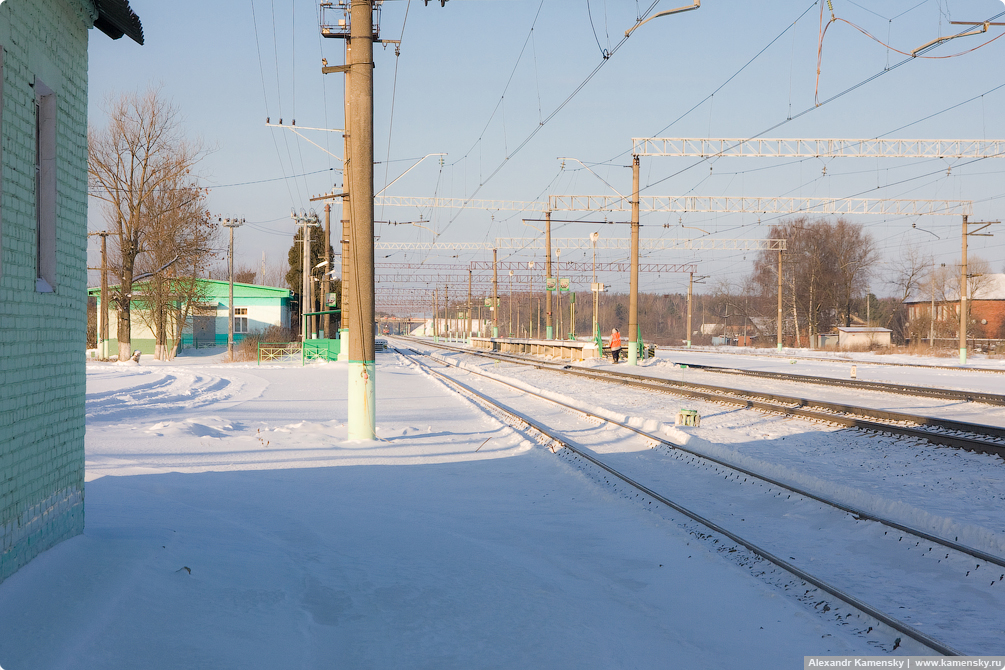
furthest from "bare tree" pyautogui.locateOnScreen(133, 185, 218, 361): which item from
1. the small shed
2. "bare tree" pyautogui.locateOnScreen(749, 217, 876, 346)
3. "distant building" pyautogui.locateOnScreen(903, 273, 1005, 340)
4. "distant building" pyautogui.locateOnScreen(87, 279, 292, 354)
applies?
"distant building" pyautogui.locateOnScreen(903, 273, 1005, 340)

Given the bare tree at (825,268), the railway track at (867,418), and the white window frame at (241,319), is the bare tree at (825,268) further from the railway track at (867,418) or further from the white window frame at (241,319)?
the railway track at (867,418)

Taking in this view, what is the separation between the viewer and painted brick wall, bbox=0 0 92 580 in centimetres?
546

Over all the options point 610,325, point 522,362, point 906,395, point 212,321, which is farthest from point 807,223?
point 610,325

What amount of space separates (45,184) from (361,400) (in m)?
7.26

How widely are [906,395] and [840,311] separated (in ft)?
202

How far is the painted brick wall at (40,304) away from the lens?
546cm

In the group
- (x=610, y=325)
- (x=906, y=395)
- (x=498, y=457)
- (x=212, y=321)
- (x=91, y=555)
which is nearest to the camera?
(x=91, y=555)

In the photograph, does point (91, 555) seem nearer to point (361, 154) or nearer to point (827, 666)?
point (827, 666)

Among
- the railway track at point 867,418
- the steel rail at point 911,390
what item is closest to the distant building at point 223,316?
the steel rail at point 911,390

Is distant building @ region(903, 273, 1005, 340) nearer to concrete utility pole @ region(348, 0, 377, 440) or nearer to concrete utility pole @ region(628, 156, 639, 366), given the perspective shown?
concrete utility pole @ region(628, 156, 639, 366)

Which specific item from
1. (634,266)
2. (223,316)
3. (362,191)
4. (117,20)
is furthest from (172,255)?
(117,20)

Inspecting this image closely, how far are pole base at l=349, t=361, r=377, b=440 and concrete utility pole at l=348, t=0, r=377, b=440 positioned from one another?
0.02m

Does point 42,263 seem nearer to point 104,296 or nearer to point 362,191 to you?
point 362,191

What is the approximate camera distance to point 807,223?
263 ft
